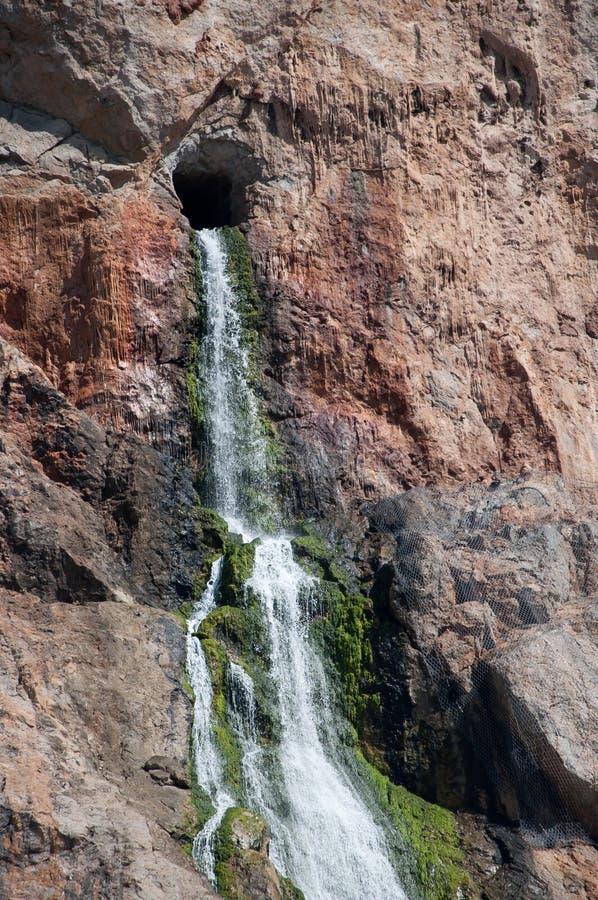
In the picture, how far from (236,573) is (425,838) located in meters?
5.07

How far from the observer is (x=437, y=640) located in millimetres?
19484

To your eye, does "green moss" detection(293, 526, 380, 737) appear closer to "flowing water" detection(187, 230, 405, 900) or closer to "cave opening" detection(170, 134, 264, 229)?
"flowing water" detection(187, 230, 405, 900)

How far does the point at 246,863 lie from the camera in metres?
15.7

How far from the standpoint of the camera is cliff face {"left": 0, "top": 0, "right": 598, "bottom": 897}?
2016 cm

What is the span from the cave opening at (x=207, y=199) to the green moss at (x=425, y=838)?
41.4 feet

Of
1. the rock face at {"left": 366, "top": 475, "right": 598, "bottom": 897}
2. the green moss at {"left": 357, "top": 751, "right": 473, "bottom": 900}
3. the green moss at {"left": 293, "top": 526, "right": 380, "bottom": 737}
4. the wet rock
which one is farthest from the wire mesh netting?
the wet rock

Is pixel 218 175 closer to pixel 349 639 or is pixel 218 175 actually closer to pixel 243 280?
pixel 243 280

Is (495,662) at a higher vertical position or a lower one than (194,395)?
lower

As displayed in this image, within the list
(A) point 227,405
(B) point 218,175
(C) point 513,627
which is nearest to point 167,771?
(C) point 513,627

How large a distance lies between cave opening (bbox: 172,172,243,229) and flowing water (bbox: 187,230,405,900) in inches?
245

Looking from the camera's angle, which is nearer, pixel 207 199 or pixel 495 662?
pixel 495 662

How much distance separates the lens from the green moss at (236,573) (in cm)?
1983

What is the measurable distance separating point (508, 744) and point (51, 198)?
523 inches

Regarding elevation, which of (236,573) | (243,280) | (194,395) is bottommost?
(236,573)
